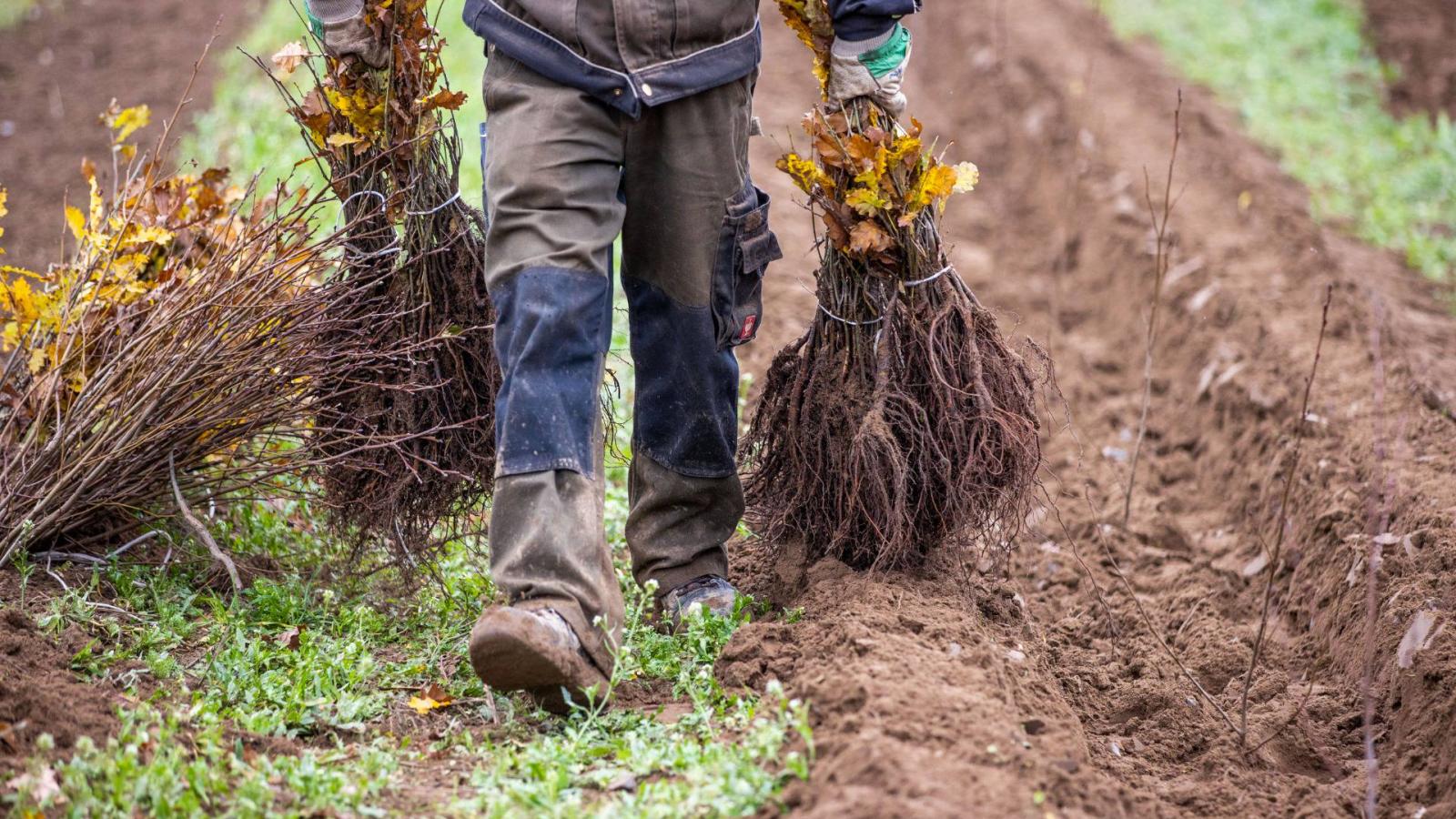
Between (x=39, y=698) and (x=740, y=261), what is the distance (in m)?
1.74

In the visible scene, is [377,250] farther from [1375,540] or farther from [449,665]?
[1375,540]

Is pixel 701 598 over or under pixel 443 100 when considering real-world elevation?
under

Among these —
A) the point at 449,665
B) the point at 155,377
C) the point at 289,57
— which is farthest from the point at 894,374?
the point at 155,377

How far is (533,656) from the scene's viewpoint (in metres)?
2.55

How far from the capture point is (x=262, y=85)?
8.14m

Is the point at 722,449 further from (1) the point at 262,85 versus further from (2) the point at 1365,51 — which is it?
(2) the point at 1365,51

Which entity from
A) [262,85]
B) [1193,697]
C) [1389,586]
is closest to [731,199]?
[1193,697]

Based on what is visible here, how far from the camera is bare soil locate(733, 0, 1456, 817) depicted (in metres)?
2.54

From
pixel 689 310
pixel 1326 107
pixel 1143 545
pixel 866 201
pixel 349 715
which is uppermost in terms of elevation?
pixel 866 201

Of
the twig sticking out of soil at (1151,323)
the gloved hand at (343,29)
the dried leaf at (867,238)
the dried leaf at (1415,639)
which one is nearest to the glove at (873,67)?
the dried leaf at (867,238)

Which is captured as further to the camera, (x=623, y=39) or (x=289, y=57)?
(x=289, y=57)

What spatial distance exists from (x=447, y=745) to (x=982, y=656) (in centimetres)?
112

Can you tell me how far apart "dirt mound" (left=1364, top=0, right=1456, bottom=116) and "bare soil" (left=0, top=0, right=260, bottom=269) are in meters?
7.27

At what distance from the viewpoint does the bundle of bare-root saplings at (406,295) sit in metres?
3.24
